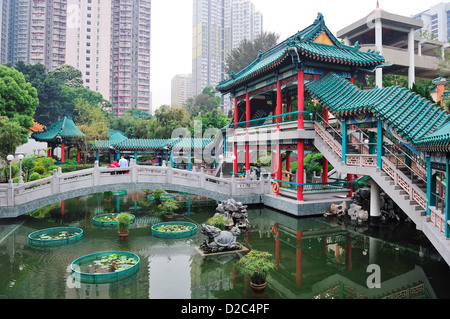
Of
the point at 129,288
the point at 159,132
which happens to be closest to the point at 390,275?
the point at 129,288

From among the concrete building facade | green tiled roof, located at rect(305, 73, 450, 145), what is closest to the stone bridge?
green tiled roof, located at rect(305, 73, 450, 145)

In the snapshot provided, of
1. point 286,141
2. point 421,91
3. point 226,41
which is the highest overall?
A: point 226,41

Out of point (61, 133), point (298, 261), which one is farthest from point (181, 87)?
point (298, 261)

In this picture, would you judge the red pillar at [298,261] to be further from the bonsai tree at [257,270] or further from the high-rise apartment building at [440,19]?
the high-rise apartment building at [440,19]

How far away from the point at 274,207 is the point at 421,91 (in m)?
8.10

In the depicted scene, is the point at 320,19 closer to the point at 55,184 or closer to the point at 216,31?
the point at 55,184

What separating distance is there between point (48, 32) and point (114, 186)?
231 feet

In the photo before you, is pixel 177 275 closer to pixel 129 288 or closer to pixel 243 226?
pixel 129 288

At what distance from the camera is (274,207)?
50.0 ft

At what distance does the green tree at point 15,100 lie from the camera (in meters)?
26.2

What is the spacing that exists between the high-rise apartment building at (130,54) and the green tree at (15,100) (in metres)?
48.1

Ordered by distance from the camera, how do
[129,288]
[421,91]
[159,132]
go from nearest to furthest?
[129,288], [421,91], [159,132]

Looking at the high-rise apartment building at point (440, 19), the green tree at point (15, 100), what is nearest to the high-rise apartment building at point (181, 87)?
the high-rise apartment building at point (440, 19)

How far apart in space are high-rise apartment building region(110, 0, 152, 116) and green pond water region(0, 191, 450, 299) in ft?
221
